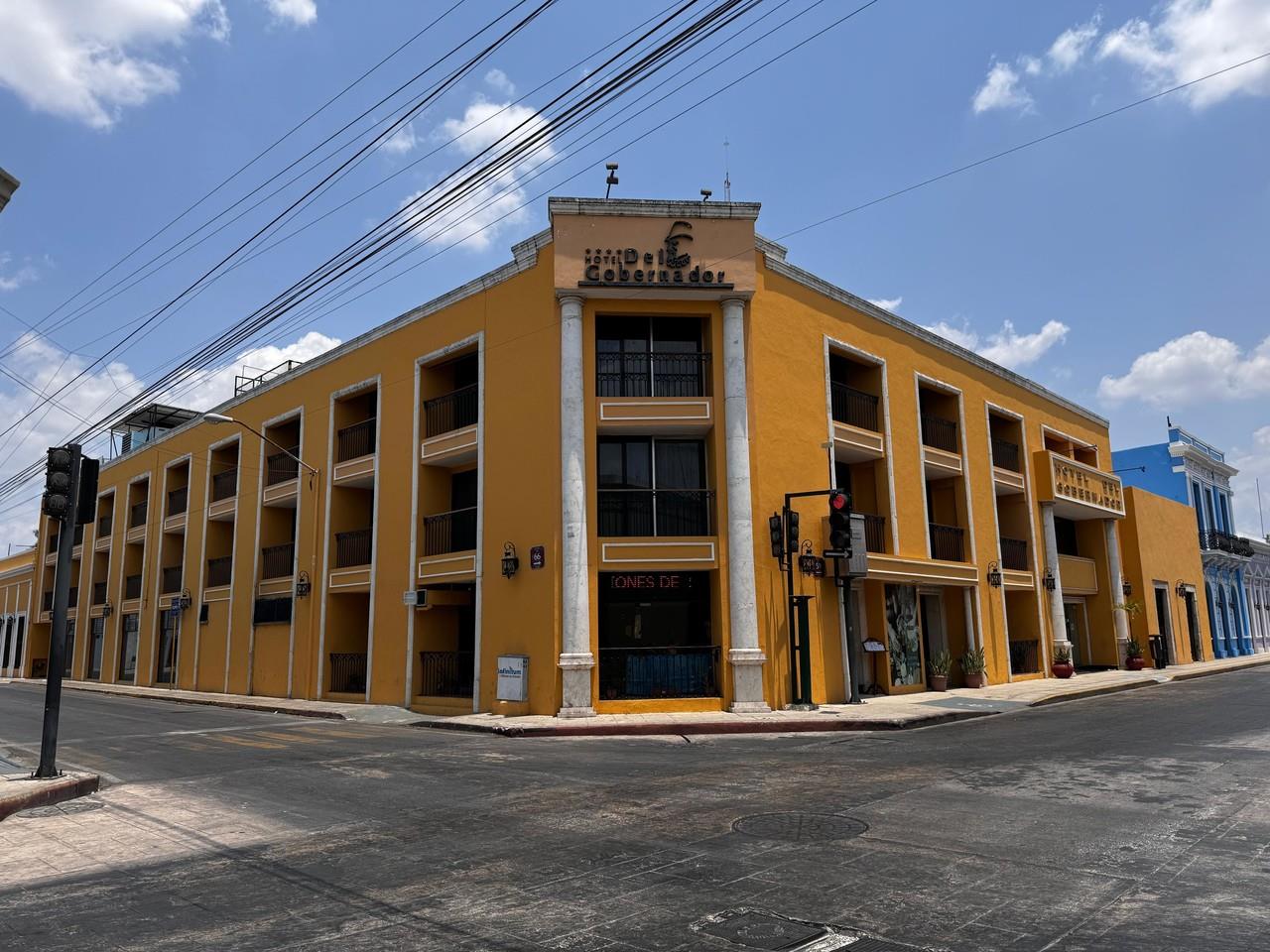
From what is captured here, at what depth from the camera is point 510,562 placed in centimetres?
1950

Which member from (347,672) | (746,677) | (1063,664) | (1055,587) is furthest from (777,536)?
Answer: (1055,587)

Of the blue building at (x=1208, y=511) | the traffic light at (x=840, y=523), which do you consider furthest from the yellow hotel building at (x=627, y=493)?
the blue building at (x=1208, y=511)

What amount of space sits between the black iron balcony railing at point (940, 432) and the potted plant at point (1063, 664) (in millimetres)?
7339

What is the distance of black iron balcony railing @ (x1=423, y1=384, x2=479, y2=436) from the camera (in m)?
22.5

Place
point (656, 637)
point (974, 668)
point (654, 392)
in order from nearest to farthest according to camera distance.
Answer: point (656, 637) < point (654, 392) < point (974, 668)

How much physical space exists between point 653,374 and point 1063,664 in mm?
16425

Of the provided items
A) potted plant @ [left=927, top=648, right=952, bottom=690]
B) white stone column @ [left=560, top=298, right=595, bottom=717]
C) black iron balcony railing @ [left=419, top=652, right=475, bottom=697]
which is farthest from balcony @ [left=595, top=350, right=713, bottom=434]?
potted plant @ [left=927, top=648, right=952, bottom=690]

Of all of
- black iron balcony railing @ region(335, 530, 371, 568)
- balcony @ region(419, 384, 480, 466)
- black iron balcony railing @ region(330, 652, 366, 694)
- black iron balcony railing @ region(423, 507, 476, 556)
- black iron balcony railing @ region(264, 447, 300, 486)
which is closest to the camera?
balcony @ region(419, 384, 480, 466)

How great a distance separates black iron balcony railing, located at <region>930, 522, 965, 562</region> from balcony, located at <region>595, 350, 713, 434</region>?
357 inches

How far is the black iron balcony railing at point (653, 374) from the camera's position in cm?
2011

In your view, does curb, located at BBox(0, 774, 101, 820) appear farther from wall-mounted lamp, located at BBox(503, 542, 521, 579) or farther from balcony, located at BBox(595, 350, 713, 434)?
balcony, located at BBox(595, 350, 713, 434)

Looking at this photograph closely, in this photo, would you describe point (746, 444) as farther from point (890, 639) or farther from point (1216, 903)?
point (1216, 903)

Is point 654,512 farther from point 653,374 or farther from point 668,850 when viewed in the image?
point 668,850

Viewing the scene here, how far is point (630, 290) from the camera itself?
64.0 feet
